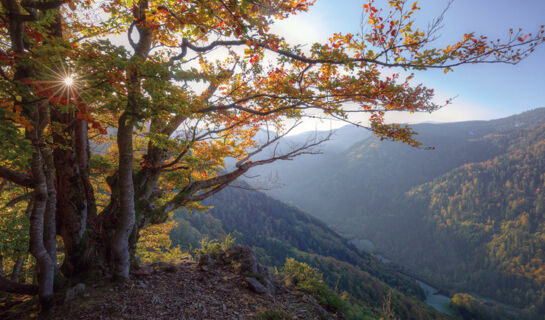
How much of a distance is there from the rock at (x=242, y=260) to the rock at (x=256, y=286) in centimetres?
56

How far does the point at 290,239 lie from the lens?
296 ft

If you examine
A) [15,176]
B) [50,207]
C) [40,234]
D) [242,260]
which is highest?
[15,176]

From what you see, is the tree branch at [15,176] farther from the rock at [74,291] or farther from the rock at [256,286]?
the rock at [256,286]

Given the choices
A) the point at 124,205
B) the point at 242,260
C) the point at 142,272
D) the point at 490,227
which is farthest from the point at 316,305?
the point at 490,227

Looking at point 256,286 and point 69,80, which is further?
point 256,286

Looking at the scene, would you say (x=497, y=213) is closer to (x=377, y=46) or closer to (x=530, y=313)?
(x=530, y=313)

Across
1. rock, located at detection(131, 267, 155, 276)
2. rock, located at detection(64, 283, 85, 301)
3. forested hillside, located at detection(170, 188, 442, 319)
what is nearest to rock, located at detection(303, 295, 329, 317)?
rock, located at detection(131, 267, 155, 276)

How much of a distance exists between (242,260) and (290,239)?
8787 cm

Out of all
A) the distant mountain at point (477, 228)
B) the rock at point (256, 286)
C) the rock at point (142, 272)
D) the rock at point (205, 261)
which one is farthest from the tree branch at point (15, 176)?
the distant mountain at point (477, 228)

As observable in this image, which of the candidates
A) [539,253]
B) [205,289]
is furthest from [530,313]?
[205,289]

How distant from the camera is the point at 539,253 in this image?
121 metres

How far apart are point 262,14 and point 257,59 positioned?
126 centimetres

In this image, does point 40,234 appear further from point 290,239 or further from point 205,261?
point 290,239

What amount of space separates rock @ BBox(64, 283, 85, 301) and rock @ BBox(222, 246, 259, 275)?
3762 mm
